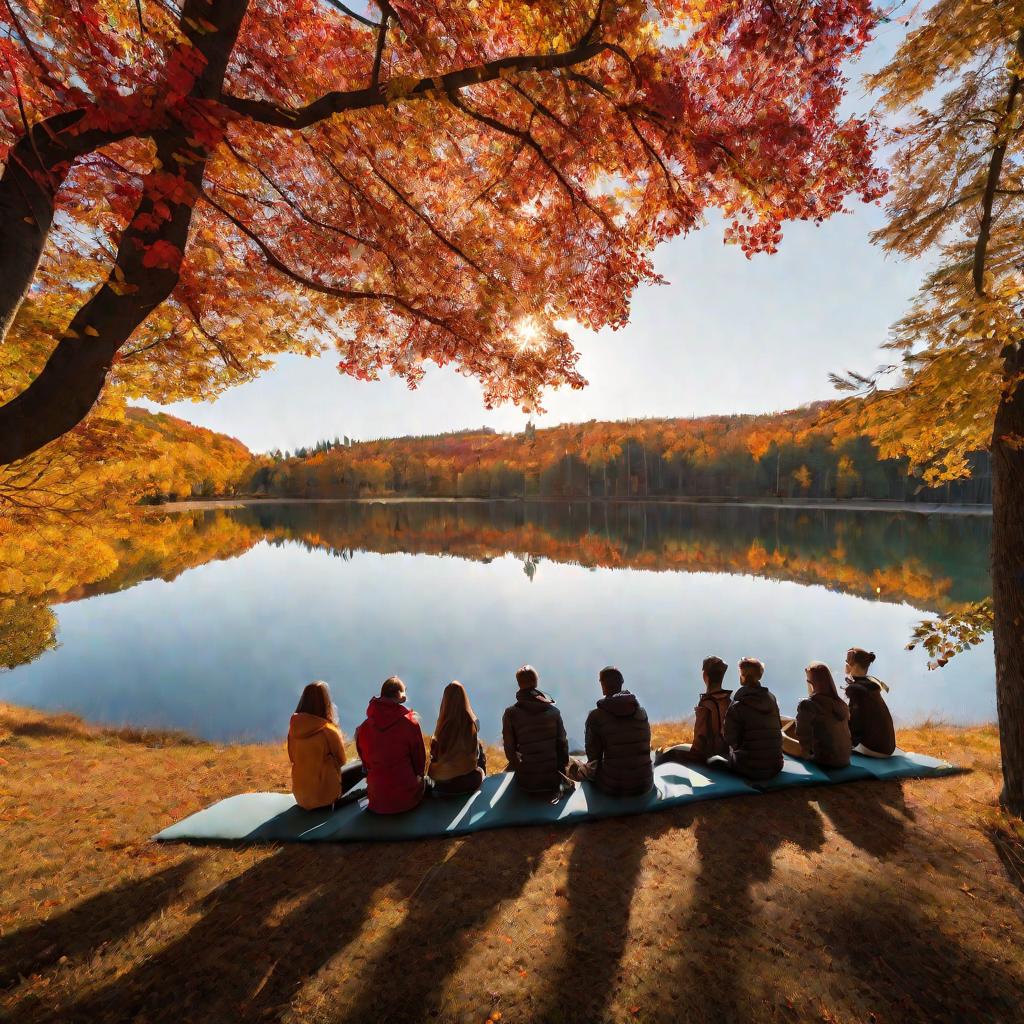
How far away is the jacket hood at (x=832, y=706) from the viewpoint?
540 cm

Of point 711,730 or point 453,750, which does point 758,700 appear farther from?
point 453,750

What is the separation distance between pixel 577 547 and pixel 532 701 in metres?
39.8

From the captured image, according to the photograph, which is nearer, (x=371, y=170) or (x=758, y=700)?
(x=758, y=700)

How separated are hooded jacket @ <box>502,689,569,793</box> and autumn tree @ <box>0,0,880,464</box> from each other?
396 centimetres

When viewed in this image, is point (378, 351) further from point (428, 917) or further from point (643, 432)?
point (643, 432)

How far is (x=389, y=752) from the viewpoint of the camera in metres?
4.71

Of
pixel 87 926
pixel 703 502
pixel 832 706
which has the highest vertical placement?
pixel 703 502

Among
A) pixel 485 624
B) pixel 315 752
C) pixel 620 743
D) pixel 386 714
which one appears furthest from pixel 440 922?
pixel 485 624

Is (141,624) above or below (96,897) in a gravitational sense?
below

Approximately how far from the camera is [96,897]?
11.6 ft

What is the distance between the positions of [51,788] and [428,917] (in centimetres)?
572

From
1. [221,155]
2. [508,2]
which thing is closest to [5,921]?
[221,155]

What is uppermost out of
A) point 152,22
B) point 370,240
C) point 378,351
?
point 152,22

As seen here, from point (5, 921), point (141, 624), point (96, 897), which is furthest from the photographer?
point (141, 624)
